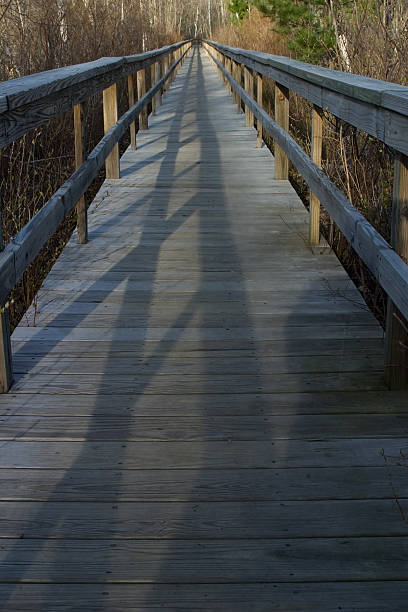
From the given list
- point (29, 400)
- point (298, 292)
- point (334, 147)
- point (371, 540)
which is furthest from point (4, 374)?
point (334, 147)

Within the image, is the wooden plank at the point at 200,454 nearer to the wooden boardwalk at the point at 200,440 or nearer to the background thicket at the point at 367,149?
the wooden boardwalk at the point at 200,440

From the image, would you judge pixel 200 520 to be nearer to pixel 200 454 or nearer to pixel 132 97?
pixel 200 454

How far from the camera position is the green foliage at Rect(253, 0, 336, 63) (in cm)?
1112

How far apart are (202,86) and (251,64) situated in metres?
11.6

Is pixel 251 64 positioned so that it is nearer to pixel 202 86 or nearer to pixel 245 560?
pixel 245 560

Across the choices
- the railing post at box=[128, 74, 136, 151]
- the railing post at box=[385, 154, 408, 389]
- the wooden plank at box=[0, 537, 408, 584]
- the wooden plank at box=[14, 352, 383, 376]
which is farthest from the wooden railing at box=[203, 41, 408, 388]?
the railing post at box=[128, 74, 136, 151]

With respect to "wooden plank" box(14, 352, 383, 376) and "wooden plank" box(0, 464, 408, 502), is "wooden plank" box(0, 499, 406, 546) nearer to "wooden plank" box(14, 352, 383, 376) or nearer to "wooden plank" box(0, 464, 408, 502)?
"wooden plank" box(0, 464, 408, 502)

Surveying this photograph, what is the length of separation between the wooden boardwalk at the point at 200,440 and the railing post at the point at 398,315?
0.26 ft

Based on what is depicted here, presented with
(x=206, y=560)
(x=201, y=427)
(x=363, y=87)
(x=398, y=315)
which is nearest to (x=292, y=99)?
(x=363, y=87)

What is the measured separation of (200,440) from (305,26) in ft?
36.8

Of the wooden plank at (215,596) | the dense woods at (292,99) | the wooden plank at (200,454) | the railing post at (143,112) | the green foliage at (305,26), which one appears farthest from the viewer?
the green foliage at (305,26)

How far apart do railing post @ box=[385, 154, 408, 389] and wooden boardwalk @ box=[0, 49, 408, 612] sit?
0.08m

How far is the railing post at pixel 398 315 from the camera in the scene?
8.48 feet

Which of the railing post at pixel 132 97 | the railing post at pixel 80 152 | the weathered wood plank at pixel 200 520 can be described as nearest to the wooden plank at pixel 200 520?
the weathered wood plank at pixel 200 520
